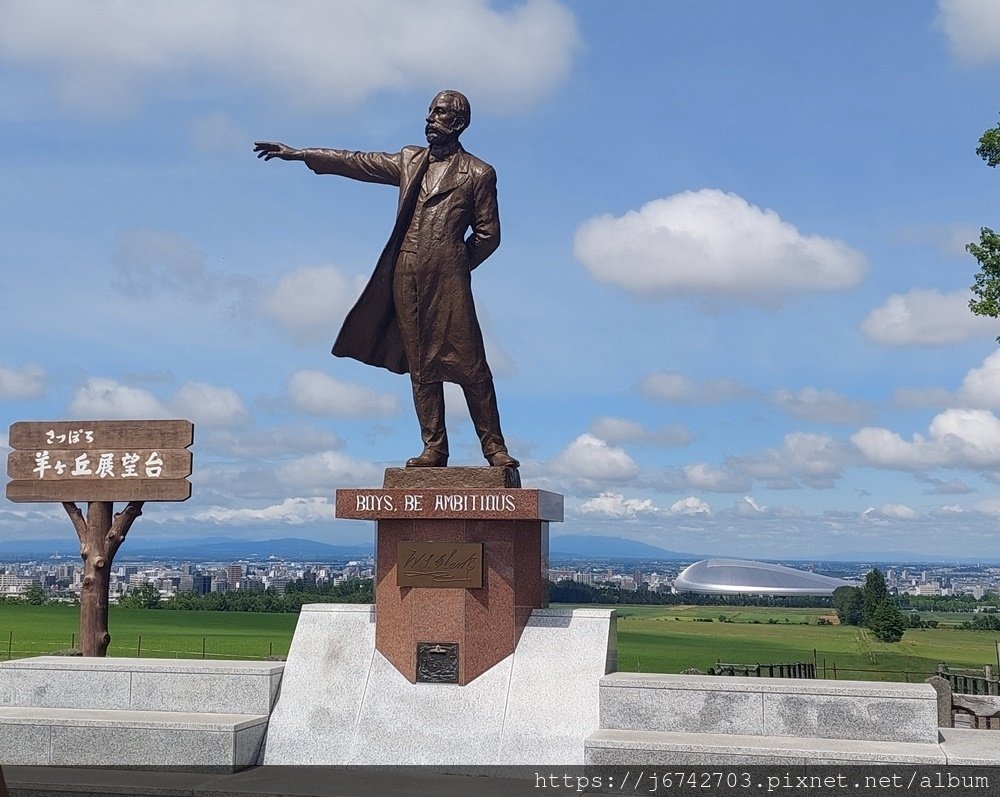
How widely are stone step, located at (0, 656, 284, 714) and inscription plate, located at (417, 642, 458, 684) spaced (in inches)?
50.3

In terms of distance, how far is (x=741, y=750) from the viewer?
7.34 m

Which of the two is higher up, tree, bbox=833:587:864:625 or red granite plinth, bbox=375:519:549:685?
red granite plinth, bbox=375:519:549:685

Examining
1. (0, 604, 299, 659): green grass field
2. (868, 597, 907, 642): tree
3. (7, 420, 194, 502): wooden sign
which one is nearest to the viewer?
Result: (7, 420, 194, 502): wooden sign

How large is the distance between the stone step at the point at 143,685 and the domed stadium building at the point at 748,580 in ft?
109

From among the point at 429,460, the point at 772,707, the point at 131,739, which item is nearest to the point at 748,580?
the point at 429,460

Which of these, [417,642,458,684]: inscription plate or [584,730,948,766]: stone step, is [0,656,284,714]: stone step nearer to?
[417,642,458,684]: inscription plate

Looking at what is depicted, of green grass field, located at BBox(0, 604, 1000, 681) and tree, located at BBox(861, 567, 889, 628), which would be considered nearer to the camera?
green grass field, located at BBox(0, 604, 1000, 681)

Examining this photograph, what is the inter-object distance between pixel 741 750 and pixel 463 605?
2.62 m

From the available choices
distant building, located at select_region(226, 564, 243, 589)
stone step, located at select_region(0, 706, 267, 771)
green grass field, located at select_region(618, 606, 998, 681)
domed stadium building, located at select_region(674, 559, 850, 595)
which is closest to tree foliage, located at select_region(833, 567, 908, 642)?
green grass field, located at select_region(618, 606, 998, 681)

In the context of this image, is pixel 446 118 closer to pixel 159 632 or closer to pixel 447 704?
A: pixel 447 704

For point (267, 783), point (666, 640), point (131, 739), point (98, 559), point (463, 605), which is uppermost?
point (98, 559)

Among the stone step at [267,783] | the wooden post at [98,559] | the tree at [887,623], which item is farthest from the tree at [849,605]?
the stone step at [267,783]

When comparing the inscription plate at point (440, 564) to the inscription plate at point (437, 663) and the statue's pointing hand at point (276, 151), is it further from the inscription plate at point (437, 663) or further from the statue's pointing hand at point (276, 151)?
the statue's pointing hand at point (276, 151)

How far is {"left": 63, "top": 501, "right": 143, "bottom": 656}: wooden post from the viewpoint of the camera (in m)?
12.0
